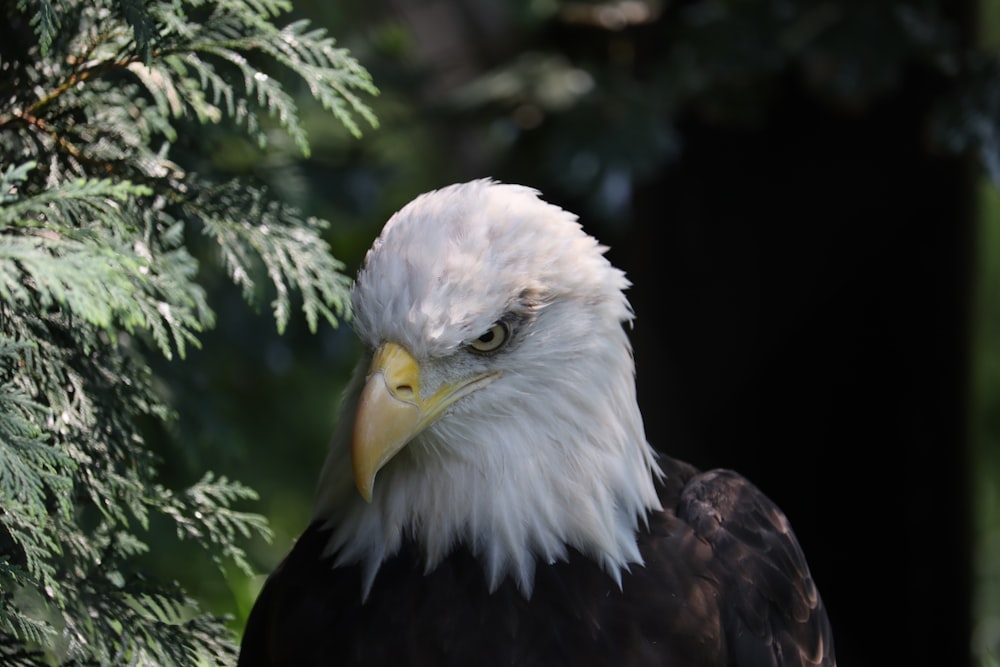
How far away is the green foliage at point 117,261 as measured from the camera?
2.02m

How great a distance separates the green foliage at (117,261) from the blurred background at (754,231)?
A: 1.51 m

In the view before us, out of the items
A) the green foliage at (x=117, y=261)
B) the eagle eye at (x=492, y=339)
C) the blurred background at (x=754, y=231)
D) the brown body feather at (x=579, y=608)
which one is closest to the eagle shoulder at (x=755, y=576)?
the brown body feather at (x=579, y=608)

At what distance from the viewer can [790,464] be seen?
5348mm

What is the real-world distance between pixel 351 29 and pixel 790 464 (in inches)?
107

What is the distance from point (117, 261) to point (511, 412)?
0.83 metres

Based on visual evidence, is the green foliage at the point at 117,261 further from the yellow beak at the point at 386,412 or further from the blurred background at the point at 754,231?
the blurred background at the point at 754,231

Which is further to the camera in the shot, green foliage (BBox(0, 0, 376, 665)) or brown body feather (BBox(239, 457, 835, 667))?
brown body feather (BBox(239, 457, 835, 667))

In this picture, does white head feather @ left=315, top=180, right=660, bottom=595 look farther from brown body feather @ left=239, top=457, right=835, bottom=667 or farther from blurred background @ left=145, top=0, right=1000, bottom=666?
blurred background @ left=145, top=0, right=1000, bottom=666

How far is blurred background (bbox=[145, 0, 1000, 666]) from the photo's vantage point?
4.25 meters

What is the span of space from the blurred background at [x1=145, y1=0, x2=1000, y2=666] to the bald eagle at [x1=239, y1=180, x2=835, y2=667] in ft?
5.50

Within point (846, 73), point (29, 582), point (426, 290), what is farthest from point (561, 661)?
point (846, 73)

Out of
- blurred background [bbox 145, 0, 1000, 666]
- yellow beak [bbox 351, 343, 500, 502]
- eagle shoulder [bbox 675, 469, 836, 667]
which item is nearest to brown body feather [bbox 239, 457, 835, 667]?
eagle shoulder [bbox 675, 469, 836, 667]

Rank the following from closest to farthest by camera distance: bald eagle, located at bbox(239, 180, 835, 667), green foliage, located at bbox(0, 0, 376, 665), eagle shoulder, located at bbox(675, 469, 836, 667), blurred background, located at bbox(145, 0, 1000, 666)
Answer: green foliage, located at bbox(0, 0, 376, 665)
bald eagle, located at bbox(239, 180, 835, 667)
eagle shoulder, located at bbox(675, 469, 836, 667)
blurred background, located at bbox(145, 0, 1000, 666)

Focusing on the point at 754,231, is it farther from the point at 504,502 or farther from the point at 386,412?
the point at 386,412
